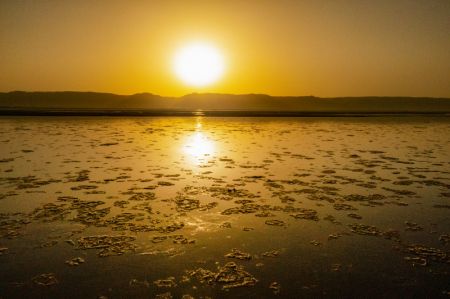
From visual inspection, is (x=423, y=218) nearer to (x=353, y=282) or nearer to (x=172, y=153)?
(x=353, y=282)

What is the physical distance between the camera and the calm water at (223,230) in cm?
547

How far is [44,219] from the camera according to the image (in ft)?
27.3

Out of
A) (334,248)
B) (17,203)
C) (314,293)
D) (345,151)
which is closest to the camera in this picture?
(314,293)

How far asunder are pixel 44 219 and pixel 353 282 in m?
6.95

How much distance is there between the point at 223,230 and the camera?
7.74 meters

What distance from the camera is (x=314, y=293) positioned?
17.0ft

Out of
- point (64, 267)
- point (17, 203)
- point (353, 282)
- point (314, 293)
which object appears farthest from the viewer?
point (17, 203)

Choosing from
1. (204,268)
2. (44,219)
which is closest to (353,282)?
(204,268)

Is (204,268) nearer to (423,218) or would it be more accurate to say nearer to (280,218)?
(280,218)

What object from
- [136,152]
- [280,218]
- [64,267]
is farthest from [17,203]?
[136,152]

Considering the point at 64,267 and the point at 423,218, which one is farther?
the point at 423,218

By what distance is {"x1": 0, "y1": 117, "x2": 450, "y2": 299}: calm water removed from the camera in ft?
17.9

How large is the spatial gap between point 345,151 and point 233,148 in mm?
6596

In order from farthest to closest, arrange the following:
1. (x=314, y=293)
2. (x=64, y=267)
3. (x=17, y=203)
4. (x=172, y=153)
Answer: (x=172, y=153)
(x=17, y=203)
(x=64, y=267)
(x=314, y=293)
